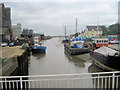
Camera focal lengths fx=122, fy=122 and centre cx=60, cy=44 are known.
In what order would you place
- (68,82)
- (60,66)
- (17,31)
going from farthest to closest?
(17,31)
(60,66)
(68,82)

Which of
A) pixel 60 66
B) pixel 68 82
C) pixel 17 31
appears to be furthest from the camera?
pixel 17 31

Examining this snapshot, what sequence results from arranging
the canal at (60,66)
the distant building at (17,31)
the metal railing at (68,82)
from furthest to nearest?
1. the distant building at (17,31)
2. the canal at (60,66)
3. the metal railing at (68,82)

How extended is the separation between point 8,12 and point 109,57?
42.1 m

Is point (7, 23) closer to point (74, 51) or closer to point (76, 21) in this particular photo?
point (76, 21)

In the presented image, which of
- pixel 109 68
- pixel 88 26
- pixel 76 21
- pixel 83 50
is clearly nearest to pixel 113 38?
pixel 76 21

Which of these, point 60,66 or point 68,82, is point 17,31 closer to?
point 60,66

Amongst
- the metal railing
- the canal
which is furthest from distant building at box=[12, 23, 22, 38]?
the metal railing

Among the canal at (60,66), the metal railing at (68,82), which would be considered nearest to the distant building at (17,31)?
the canal at (60,66)

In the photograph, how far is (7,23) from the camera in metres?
42.2

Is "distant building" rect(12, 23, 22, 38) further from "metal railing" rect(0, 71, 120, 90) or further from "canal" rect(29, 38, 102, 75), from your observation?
"metal railing" rect(0, 71, 120, 90)

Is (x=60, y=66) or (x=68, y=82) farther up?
(x=68, y=82)

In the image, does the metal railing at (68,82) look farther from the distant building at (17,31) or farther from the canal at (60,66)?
the distant building at (17,31)

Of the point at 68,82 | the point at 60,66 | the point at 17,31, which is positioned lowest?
the point at 60,66

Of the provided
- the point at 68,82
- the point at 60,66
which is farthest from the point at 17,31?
the point at 68,82
